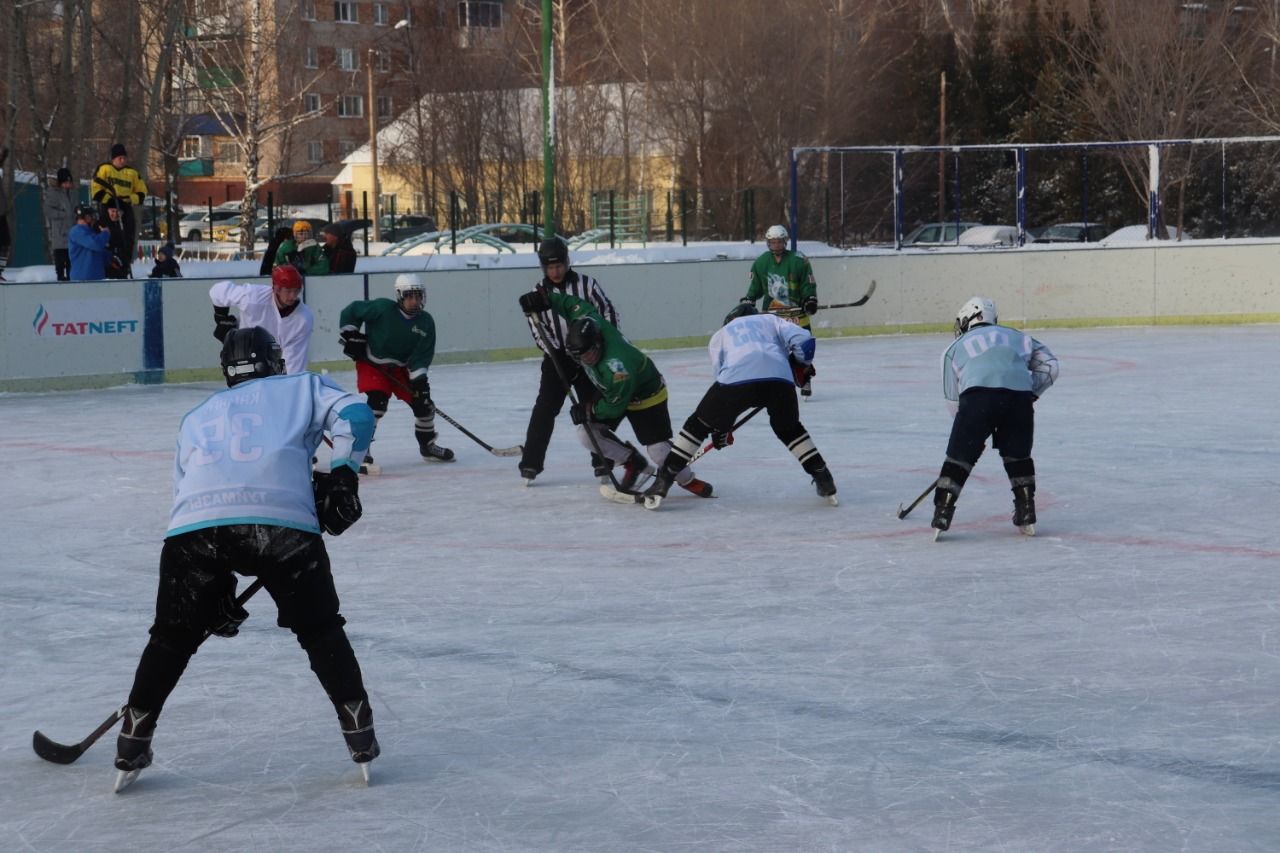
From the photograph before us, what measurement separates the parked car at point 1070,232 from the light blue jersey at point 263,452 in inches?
937

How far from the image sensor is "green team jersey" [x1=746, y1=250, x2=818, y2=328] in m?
13.2

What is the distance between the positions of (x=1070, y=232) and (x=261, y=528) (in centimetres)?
2462

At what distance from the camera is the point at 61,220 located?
1912cm

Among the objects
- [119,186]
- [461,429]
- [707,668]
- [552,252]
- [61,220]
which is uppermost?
[119,186]

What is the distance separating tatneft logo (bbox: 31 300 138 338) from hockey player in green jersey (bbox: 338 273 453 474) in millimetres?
5202

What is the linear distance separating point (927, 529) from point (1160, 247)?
12888 millimetres

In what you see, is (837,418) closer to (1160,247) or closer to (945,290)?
(945,290)

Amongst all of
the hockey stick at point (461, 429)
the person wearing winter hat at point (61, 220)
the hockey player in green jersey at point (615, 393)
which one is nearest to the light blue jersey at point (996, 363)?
the hockey player in green jersey at point (615, 393)

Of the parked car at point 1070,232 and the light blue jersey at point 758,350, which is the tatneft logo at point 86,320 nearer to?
the light blue jersey at point 758,350

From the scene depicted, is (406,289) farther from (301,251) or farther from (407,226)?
(407,226)

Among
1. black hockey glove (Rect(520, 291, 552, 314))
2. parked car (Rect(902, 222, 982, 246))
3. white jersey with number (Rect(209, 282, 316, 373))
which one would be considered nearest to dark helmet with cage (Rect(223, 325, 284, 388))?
black hockey glove (Rect(520, 291, 552, 314))

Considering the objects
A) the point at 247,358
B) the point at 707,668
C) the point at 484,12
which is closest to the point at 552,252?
the point at 707,668

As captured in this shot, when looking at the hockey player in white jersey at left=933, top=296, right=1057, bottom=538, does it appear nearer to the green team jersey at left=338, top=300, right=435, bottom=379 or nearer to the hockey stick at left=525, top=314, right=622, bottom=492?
the hockey stick at left=525, top=314, right=622, bottom=492

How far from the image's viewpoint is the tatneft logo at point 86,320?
14.0m
